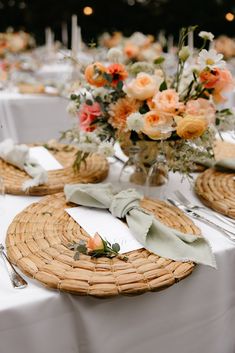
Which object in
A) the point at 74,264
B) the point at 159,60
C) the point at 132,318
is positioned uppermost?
the point at 159,60

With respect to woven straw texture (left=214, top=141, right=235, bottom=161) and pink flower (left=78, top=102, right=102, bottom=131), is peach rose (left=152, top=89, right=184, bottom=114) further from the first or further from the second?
woven straw texture (left=214, top=141, right=235, bottom=161)

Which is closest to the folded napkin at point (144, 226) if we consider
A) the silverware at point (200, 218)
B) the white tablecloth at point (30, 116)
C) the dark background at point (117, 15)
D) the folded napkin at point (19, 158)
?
the silverware at point (200, 218)

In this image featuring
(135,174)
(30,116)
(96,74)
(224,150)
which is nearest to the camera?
(96,74)

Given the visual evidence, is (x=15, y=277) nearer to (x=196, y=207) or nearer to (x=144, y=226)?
(x=144, y=226)

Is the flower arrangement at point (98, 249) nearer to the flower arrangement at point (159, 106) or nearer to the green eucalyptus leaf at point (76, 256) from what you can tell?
the green eucalyptus leaf at point (76, 256)

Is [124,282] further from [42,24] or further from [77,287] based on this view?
[42,24]

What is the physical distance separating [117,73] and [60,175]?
13.7 inches

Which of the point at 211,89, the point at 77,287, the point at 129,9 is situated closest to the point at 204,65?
the point at 211,89

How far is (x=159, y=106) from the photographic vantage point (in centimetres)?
101

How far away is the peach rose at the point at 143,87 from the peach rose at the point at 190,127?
0.12 metres

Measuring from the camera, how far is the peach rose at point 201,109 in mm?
1027

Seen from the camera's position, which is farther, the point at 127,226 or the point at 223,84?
the point at 223,84

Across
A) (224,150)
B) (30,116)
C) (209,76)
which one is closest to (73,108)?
(209,76)

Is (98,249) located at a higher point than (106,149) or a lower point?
lower
